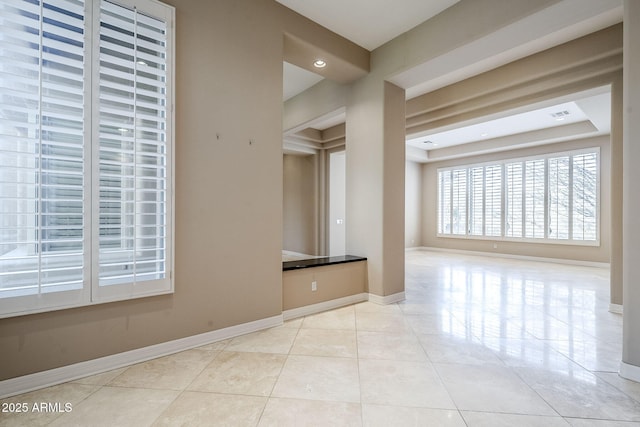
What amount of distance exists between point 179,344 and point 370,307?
223 cm

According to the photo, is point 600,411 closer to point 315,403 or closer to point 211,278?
point 315,403

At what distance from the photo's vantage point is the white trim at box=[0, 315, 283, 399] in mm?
1863

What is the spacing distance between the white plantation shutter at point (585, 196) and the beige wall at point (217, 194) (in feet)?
24.2

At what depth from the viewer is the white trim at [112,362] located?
186cm

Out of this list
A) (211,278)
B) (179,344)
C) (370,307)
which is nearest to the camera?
(179,344)

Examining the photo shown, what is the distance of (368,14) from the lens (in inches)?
123

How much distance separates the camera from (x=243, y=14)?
279 centimetres

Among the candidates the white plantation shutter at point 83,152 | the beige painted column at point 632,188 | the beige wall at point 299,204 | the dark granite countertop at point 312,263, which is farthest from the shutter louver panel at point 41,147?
the beige wall at point 299,204

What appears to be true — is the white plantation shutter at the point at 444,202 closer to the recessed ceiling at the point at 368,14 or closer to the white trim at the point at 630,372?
the recessed ceiling at the point at 368,14

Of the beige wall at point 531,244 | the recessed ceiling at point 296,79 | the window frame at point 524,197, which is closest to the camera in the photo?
the recessed ceiling at point 296,79

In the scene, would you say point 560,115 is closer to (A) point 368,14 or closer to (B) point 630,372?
(A) point 368,14

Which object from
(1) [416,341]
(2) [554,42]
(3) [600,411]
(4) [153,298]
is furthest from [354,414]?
(2) [554,42]

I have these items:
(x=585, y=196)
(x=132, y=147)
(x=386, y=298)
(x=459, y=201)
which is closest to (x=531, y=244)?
(x=585, y=196)

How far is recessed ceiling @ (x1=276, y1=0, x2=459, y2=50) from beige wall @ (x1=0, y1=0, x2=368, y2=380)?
0.21m
